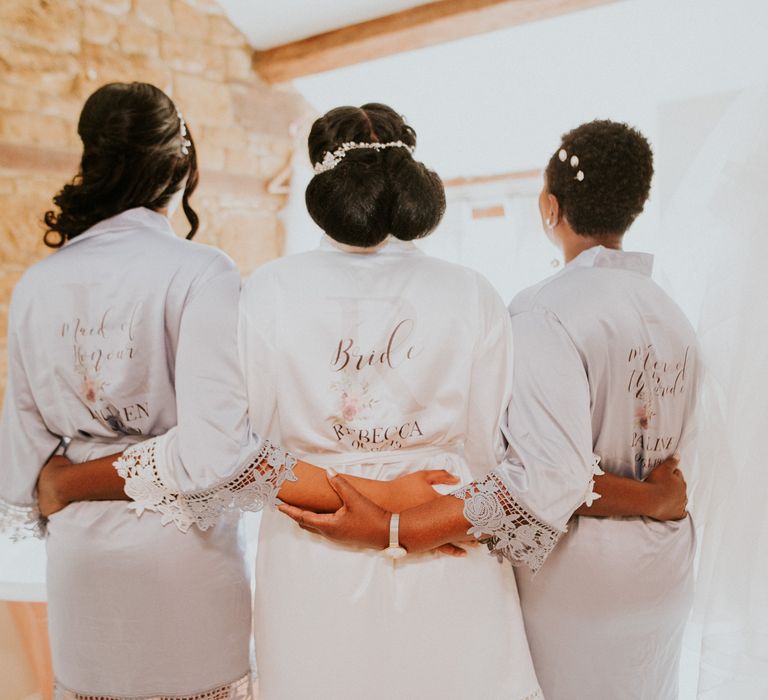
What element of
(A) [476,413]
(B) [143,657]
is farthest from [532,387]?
(B) [143,657]

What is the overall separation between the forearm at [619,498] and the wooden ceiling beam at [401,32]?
7.35 ft

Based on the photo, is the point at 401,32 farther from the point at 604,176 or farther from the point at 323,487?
the point at 323,487

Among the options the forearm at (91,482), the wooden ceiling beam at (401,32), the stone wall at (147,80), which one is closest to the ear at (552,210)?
the forearm at (91,482)

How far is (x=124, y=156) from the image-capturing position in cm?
141

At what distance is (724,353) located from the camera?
141cm

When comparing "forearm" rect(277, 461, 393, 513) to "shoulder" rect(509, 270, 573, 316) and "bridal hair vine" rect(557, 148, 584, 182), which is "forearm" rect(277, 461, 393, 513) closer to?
"shoulder" rect(509, 270, 573, 316)

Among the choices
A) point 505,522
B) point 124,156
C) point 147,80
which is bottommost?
point 505,522

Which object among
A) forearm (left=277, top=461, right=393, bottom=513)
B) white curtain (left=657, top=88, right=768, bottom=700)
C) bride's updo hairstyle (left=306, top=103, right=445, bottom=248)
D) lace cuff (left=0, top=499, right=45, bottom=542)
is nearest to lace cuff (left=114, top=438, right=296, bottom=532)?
forearm (left=277, top=461, right=393, bottom=513)

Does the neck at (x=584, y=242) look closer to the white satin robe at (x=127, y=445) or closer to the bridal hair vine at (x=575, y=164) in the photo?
the bridal hair vine at (x=575, y=164)

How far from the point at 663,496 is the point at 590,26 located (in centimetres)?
245

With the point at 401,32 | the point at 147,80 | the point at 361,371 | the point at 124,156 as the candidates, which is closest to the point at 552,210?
the point at 361,371

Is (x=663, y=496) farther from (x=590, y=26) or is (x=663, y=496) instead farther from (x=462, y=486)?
(x=590, y=26)

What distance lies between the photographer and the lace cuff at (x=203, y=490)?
1.26 meters

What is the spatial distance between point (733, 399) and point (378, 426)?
67 centimetres
